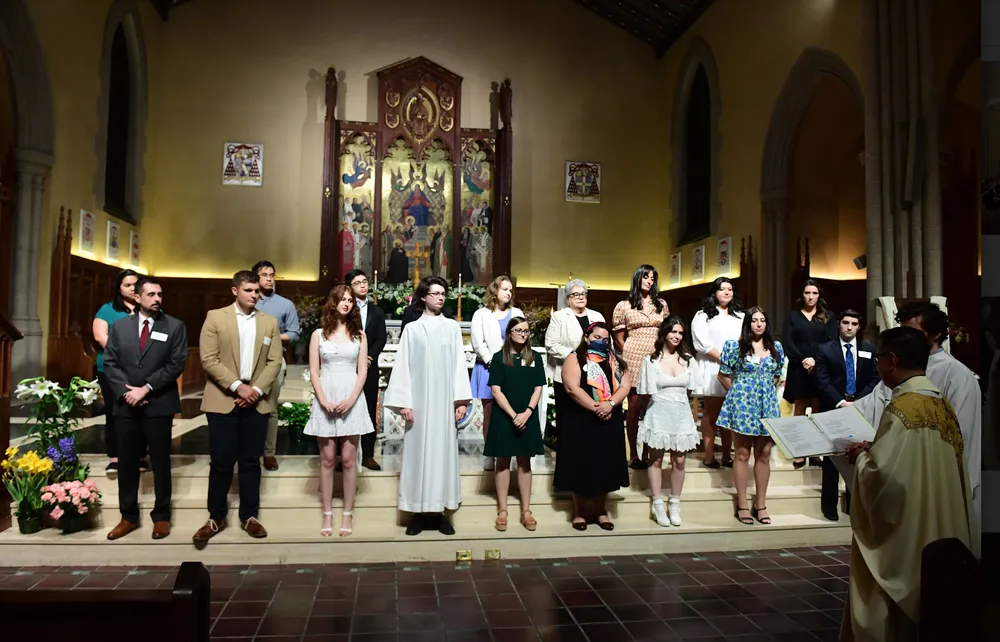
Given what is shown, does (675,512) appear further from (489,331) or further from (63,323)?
(63,323)

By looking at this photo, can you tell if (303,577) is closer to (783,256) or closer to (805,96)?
(783,256)

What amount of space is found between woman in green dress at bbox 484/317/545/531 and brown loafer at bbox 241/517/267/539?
4.56ft

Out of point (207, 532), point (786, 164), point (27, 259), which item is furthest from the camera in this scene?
point (786, 164)

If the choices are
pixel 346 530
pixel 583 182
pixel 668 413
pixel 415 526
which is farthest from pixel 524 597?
pixel 583 182

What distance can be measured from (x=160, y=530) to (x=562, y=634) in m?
2.42

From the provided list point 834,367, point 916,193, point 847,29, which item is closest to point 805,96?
point 847,29

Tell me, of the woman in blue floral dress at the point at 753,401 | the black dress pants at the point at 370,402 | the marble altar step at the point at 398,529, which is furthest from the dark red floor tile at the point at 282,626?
the woman in blue floral dress at the point at 753,401

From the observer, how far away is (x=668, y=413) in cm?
439

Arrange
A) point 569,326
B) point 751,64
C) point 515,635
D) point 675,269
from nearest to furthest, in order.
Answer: point 515,635 → point 569,326 → point 751,64 → point 675,269

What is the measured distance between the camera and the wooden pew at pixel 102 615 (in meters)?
1.15

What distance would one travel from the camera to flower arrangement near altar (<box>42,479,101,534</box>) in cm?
391

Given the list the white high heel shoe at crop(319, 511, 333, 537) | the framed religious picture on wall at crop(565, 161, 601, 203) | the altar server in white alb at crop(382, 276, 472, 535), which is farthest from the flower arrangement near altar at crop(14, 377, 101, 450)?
the framed religious picture on wall at crop(565, 161, 601, 203)

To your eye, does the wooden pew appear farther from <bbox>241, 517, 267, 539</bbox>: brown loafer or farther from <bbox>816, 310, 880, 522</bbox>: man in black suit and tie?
<bbox>816, 310, 880, 522</bbox>: man in black suit and tie

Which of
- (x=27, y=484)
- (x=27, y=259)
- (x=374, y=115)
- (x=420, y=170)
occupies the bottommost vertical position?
(x=27, y=484)
